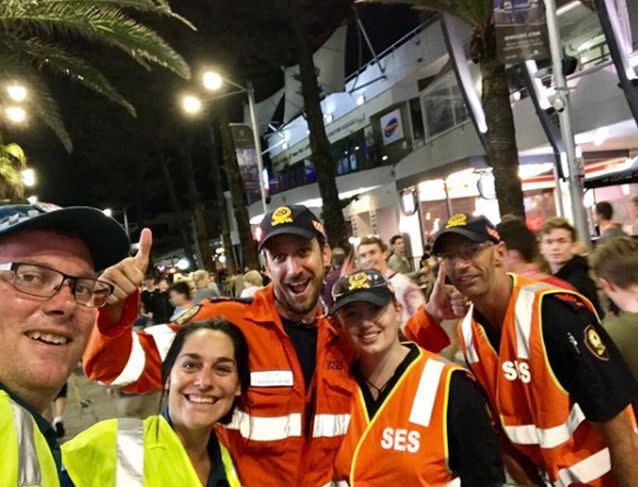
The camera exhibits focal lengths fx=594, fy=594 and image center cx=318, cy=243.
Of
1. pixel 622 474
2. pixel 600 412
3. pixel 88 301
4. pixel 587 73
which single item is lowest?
pixel 622 474

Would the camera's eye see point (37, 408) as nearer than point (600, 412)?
Yes

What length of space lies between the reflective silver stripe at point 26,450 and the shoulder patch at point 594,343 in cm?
213

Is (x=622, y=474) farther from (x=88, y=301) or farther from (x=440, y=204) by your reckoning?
(x=440, y=204)

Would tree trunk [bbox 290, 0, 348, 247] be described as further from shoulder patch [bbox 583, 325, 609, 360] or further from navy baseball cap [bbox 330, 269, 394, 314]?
shoulder patch [bbox 583, 325, 609, 360]

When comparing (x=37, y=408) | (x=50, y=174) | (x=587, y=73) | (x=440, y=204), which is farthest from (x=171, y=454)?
(x=50, y=174)

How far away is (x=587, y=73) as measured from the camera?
16.8 m

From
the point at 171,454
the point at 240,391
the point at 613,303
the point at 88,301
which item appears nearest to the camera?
the point at 88,301

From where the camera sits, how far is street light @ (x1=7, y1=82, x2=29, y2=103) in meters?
9.91

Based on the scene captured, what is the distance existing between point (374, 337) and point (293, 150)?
39437mm

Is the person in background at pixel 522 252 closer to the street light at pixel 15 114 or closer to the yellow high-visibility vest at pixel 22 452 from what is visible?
the yellow high-visibility vest at pixel 22 452

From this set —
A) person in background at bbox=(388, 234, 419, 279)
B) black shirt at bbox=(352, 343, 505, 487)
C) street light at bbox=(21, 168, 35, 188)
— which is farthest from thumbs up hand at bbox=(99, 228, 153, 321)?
street light at bbox=(21, 168, 35, 188)

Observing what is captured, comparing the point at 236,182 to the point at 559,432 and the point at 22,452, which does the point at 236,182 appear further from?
the point at 22,452

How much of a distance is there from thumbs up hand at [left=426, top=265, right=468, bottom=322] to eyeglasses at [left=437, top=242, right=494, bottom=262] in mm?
453

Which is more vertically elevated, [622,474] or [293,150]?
[293,150]
